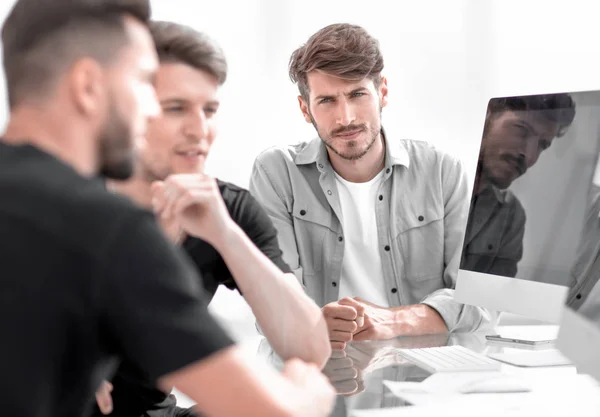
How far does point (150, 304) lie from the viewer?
2.79 ft

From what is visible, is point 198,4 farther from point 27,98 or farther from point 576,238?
point 27,98

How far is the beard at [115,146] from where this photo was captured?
1006 mm

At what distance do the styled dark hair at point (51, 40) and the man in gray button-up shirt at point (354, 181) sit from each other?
1.60m

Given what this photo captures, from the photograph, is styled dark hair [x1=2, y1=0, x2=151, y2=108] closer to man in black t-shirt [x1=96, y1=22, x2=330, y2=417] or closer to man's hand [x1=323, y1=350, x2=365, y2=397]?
man in black t-shirt [x1=96, y1=22, x2=330, y2=417]

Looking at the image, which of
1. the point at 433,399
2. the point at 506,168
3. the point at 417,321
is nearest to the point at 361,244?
the point at 417,321

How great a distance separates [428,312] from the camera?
2.28m

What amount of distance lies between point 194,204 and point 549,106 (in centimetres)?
91

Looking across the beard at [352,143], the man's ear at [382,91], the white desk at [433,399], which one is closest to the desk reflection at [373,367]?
the white desk at [433,399]

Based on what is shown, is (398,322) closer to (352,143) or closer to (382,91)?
(352,143)

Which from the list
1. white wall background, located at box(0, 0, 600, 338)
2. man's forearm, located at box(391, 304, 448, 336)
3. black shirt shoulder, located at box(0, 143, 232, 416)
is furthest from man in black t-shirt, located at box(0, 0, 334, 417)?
white wall background, located at box(0, 0, 600, 338)

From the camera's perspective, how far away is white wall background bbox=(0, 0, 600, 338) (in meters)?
3.70

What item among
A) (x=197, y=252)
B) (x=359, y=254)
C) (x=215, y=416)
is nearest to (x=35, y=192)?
(x=215, y=416)

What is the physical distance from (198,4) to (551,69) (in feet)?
6.03

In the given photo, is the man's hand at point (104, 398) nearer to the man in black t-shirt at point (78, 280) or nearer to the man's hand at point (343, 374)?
the man's hand at point (343, 374)
